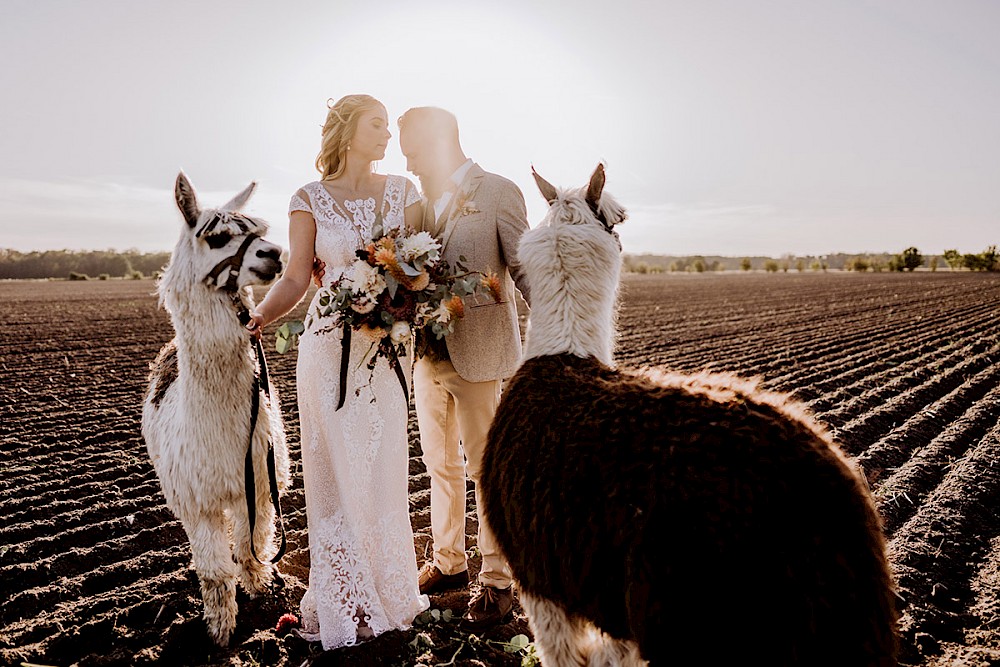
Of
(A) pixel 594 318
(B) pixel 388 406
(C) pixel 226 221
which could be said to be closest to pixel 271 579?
(B) pixel 388 406

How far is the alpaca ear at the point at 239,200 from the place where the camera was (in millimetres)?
2779

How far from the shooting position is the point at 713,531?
1488mm

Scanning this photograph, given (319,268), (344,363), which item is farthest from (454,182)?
(344,363)

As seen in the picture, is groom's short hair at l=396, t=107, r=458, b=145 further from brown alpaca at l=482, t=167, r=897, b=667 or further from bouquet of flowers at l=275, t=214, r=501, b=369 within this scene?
brown alpaca at l=482, t=167, r=897, b=667

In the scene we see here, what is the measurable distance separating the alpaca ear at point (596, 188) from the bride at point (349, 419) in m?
0.88

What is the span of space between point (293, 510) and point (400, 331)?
242cm

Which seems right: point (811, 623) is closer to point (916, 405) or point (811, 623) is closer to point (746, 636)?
point (746, 636)

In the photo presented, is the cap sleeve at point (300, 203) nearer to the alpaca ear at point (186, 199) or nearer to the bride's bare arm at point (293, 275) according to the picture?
the bride's bare arm at point (293, 275)

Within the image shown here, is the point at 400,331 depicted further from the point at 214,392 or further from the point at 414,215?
the point at 214,392

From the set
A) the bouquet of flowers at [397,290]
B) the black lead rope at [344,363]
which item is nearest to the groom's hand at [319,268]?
the bouquet of flowers at [397,290]

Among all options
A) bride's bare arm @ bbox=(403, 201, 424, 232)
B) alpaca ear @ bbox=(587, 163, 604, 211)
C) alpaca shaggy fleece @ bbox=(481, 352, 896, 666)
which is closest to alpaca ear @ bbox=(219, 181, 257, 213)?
bride's bare arm @ bbox=(403, 201, 424, 232)

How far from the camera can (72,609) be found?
3.10 m

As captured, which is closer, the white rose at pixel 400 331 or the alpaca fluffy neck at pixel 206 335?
the white rose at pixel 400 331

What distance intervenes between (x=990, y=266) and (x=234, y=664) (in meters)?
75.3
